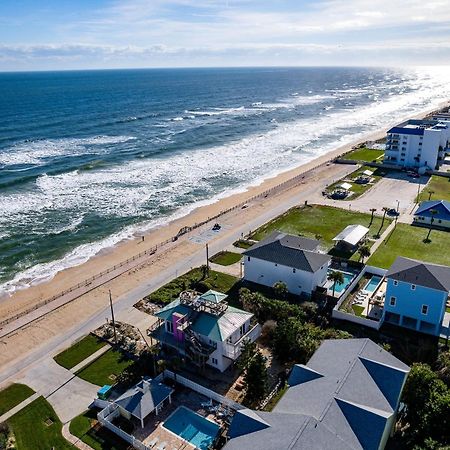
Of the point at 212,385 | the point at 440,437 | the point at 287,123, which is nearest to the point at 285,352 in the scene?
the point at 212,385

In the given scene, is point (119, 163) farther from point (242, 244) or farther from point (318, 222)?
point (318, 222)

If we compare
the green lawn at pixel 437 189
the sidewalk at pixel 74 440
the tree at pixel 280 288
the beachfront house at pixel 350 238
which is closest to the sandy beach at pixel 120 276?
the sidewalk at pixel 74 440

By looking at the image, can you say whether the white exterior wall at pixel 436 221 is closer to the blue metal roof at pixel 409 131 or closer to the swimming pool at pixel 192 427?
the blue metal roof at pixel 409 131

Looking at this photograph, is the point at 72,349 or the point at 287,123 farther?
the point at 287,123

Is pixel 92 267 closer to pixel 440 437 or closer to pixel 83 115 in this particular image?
pixel 440 437

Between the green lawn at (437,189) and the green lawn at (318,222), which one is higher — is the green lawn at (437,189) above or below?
above

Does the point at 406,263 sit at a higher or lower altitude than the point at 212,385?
higher
